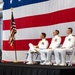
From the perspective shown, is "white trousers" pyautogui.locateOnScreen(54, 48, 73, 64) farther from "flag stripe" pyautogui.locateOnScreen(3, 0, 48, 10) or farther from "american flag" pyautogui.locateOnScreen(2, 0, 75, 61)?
"flag stripe" pyautogui.locateOnScreen(3, 0, 48, 10)

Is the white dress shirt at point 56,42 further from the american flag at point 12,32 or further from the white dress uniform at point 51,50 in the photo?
the american flag at point 12,32

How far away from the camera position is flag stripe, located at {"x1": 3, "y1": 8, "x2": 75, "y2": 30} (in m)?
6.52

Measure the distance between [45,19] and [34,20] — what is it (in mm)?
471

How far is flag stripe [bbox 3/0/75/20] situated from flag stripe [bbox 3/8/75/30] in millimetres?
97

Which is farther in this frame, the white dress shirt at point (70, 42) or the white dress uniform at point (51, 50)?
the white dress uniform at point (51, 50)

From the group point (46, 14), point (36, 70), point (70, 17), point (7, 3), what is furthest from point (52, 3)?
point (36, 70)

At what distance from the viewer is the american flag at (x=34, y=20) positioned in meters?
6.61

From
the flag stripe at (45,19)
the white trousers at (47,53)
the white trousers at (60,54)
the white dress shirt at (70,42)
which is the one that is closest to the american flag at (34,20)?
the flag stripe at (45,19)

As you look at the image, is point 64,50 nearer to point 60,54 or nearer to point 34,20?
point 60,54

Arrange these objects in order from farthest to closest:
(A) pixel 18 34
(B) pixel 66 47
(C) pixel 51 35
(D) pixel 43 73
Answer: (A) pixel 18 34 < (C) pixel 51 35 < (B) pixel 66 47 < (D) pixel 43 73

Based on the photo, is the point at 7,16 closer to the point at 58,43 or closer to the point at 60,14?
the point at 60,14

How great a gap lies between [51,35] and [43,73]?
2435 millimetres

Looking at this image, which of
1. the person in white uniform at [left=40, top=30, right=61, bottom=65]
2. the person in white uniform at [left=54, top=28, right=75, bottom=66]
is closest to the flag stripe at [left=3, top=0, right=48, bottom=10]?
the person in white uniform at [left=40, top=30, right=61, bottom=65]

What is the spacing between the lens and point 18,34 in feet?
26.4
